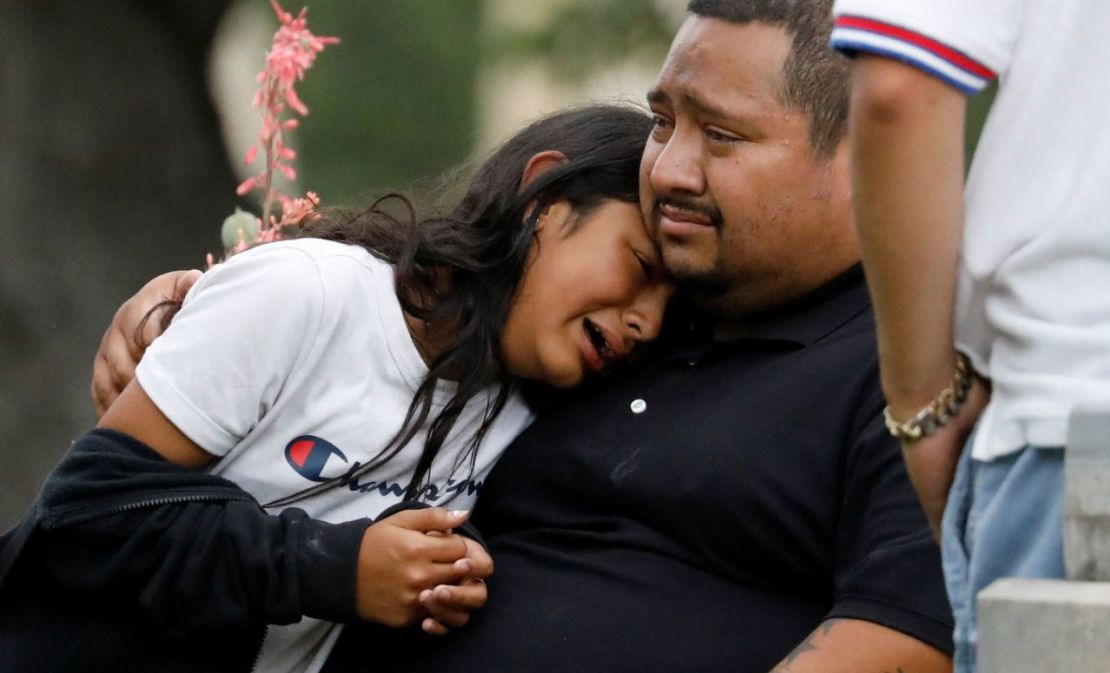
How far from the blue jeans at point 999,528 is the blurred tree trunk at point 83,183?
458 centimetres

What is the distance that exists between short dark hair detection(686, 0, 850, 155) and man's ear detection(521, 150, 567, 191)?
13.4 inches

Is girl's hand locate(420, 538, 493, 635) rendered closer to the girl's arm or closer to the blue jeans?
the girl's arm

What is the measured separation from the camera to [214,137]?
5961 mm

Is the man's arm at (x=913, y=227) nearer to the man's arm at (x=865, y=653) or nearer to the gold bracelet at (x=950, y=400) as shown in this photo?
the gold bracelet at (x=950, y=400)

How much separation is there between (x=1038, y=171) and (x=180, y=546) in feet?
4.43

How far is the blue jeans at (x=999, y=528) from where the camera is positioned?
1487 millimetres

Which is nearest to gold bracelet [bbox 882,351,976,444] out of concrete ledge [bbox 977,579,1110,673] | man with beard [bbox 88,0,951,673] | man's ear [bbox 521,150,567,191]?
concrete ledge [bbox 977,579,1110,673]

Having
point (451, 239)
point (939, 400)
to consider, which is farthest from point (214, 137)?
point (939, 400)

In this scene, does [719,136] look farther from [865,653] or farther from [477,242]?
[865,653]

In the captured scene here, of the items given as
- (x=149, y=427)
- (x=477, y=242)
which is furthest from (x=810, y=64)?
(x=149, y=427)

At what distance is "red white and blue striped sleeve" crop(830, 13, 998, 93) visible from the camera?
146 cm

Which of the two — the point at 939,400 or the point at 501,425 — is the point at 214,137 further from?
the point at 939,400

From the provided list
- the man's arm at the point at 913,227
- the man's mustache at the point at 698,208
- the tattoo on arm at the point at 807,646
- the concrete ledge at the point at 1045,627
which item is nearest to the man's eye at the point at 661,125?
the man's mustache at the point at 698,208

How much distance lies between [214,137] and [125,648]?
3715mm
